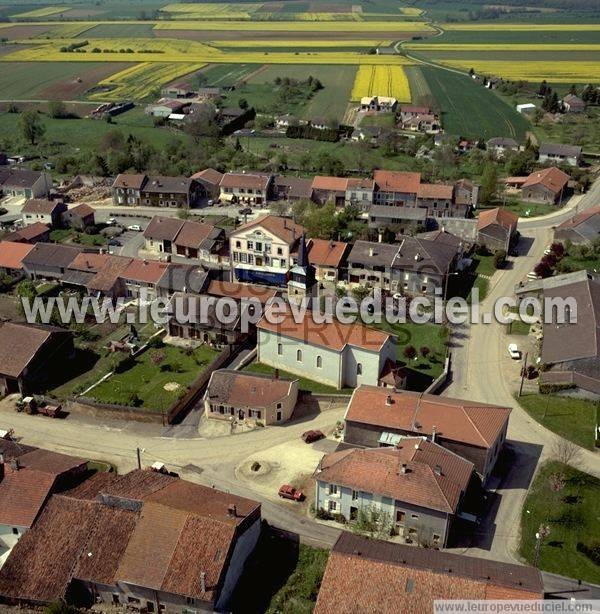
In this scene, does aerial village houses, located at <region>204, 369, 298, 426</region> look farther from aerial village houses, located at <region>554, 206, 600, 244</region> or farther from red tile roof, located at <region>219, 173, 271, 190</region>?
red tile roof, located at <region>219, 173, 271, 190</region>

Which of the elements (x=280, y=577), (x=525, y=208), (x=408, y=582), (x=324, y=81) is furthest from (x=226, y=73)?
(x=408, y=582)

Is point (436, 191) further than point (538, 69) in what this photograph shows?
No

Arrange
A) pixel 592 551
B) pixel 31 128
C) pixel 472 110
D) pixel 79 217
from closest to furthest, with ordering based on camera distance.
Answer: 1. pixel 592 551
2. pixel 79 217
3. pixel 31 128
4. pixel 472 110

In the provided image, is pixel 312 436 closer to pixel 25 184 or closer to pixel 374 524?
pixel 374 524

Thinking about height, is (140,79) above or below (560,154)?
above

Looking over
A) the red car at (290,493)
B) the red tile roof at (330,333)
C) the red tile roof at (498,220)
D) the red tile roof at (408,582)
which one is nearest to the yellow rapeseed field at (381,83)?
the red tile roof at (498,220)
